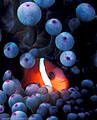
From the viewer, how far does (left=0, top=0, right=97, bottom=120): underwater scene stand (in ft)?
1.86

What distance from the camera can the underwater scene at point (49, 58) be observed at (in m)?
0.57

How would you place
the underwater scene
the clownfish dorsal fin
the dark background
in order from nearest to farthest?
the underwater scene → the dark background → the clownfish dorsal fin

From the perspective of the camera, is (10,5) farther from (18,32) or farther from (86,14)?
(86,14)

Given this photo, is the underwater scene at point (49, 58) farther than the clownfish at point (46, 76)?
No

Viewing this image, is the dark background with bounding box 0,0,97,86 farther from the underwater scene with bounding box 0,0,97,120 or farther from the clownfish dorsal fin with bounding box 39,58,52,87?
the clownfish dorsal fin with bounding box 39,58,52,87

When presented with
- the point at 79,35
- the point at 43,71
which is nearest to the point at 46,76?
the point at 43,71

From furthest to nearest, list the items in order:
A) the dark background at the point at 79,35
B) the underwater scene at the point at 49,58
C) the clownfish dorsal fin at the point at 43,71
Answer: the clownfish dorsal fin at the point at 43,71, the dark background at the point at 79,35, the underwater scene at the point at 49,58

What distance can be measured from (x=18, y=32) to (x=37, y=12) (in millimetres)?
198

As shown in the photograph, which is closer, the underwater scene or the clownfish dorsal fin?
the underwater scene

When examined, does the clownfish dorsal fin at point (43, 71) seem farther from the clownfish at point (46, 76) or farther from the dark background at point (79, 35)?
the dark background at point (79, 35)

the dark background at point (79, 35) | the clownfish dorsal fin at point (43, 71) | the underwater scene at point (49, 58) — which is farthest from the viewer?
the clownfish dorsal fin at point (43, 71)

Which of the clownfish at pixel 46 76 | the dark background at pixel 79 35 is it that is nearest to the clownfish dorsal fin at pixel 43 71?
the clownfish at pixel 46 76

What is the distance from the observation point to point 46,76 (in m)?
0.83

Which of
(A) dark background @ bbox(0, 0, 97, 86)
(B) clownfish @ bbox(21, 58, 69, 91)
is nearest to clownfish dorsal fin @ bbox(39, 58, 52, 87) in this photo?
(B) clownfish @ bbox(21, 58, 69, 91)
